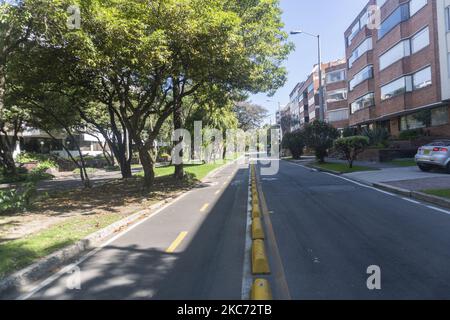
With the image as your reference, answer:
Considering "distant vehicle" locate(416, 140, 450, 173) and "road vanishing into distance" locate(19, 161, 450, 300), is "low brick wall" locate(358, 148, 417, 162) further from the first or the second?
"road vanishing into distance" locate(19, 161, 450, 300)

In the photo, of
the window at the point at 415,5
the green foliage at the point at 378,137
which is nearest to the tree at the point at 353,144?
the green foliage at the point at 378,137

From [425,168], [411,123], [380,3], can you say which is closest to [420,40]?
[411,123]

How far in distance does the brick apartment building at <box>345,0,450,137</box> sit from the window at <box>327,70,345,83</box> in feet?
59.2

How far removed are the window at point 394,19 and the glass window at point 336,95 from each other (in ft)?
79.6

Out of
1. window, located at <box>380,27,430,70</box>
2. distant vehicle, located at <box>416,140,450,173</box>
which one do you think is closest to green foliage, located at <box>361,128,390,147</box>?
window, located at <box>380,27,430,70</box>

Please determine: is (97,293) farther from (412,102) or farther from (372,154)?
(412,102)

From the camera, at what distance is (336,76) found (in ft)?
199

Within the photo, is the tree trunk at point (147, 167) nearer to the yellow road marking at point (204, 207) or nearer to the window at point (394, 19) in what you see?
the yellow road marking at point (204, 207)

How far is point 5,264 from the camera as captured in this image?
19.9 ft

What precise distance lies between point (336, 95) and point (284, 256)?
188 ft

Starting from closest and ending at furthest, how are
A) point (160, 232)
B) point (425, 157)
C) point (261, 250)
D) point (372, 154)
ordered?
point (261, 250)
point (160, 232)
point (425, 157)
point (372, 154)

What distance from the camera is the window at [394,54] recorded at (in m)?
30.7

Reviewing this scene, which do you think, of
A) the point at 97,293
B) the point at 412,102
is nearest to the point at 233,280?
the point at 97,293

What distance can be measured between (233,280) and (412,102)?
29.0 metres
